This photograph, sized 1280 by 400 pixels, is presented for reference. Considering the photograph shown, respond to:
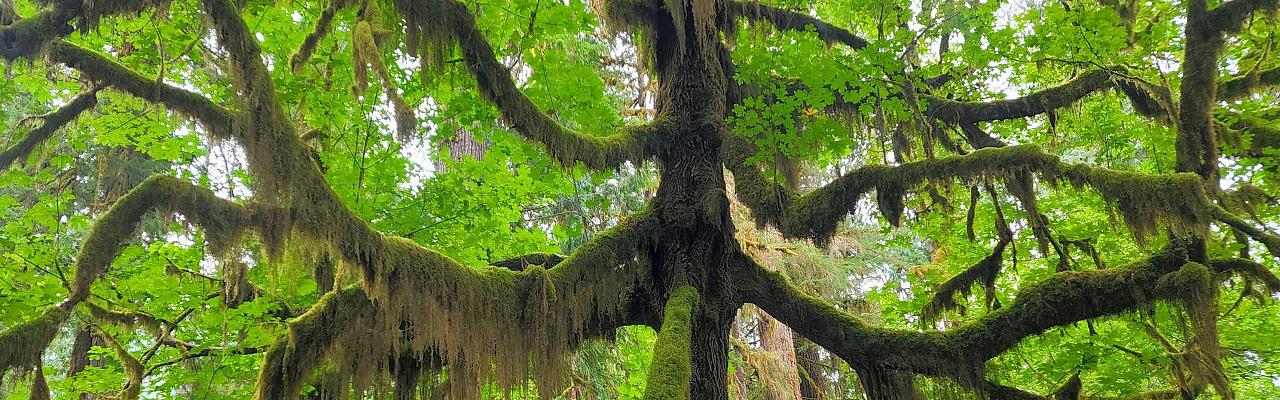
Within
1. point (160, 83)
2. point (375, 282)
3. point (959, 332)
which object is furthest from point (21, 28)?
point (959, 332)

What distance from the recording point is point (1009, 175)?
5469 mm

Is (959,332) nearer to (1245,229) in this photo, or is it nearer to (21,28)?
(1245,229)

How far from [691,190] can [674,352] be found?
6.42 ft

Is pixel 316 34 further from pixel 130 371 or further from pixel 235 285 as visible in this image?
pixel 130 371

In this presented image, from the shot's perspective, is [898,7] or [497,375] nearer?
[497,375]

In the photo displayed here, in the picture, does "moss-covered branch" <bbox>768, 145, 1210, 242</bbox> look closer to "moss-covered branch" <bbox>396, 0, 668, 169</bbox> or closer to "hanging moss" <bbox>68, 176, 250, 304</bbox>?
"moss-covered branch" <bbox>396, 0, 668, 169</bbox>

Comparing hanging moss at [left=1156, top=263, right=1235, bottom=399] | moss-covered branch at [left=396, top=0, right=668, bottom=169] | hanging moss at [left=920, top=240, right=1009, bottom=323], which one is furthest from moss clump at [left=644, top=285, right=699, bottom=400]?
hanging moss at [left=1156, top=263, right=1235, bottom=399]

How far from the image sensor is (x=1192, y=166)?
4891 mm

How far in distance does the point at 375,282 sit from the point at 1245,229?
577 centimetres

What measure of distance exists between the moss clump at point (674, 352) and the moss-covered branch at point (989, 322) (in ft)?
4.04

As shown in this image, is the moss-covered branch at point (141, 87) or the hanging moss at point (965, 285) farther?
the hanging moss at point (965, 285)

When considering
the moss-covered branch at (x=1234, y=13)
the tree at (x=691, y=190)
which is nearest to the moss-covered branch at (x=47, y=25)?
the tree at (x=691, y=190)

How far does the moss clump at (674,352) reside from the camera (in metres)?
4.66

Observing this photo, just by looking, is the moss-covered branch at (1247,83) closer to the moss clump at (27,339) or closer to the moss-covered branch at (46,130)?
the moss clump at (27,339)
